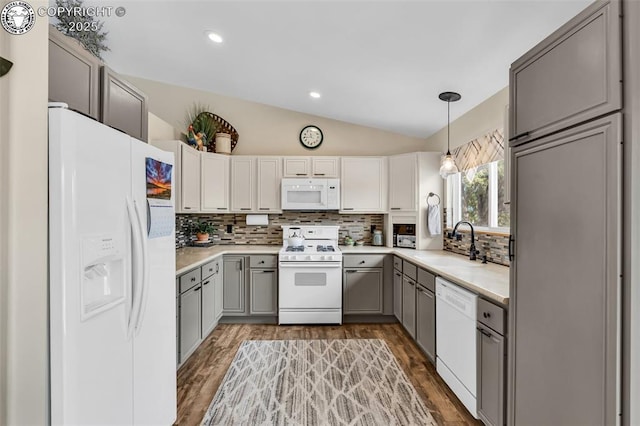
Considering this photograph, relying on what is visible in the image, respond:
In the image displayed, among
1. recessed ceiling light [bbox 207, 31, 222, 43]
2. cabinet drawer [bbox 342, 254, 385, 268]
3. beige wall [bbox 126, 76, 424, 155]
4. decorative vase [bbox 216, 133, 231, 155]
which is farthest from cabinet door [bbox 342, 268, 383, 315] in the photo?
recessed ceiling light [bbox 207, 31, 222, 43]

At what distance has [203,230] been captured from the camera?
4094 mm

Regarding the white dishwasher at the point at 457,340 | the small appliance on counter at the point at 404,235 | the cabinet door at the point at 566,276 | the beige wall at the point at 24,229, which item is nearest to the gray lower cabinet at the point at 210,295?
the beige wall at the point at 24,229


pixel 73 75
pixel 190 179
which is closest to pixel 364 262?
pixel 190 179

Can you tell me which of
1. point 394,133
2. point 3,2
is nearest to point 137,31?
point 3,2

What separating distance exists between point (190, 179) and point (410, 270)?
2666 millimetres

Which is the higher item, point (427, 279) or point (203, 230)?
point (203, 230)

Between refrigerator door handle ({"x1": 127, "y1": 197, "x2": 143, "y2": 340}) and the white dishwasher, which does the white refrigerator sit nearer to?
refrigerator door handle ({"x1": 127, "y1": 197, "x2": 143, "y2": 340})

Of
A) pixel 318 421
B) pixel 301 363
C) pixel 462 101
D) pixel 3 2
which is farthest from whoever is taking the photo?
pixel 462 101

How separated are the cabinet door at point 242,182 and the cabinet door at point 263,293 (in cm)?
92

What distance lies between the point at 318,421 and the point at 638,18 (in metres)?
2.43

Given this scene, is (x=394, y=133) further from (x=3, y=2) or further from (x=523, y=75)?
(x=3, y=2)

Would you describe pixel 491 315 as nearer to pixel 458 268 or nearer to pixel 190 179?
pixel 458 268

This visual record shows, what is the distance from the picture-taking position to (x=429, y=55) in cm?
222

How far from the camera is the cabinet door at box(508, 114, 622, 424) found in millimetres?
1017
